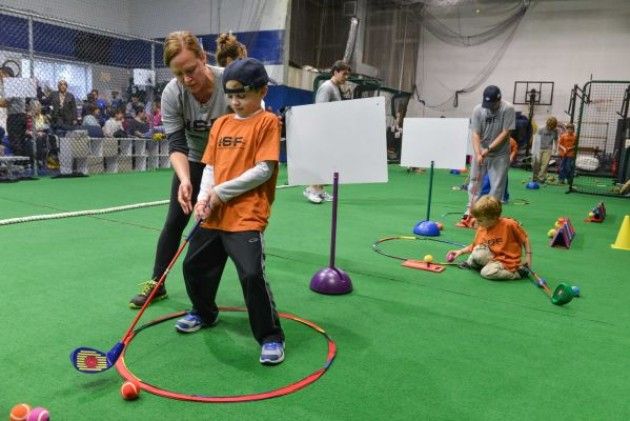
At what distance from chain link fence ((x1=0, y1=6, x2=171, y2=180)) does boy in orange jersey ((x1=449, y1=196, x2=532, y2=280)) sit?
8143 mm

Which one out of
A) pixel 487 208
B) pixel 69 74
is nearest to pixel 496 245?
pixel 487 208

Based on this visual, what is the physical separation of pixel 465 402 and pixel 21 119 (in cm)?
970

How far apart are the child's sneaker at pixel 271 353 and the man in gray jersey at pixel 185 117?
2.93 ft

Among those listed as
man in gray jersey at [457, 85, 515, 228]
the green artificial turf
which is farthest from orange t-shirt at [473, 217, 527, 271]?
man in gray jersey at [457, 85, 515, 228]

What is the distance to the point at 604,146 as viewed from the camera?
17.2 m

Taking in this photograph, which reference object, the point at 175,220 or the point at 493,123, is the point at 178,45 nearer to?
the point at 175,220

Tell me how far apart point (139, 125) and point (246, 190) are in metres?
10.7

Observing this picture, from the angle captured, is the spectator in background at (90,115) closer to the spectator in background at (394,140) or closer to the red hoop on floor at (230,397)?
the spectator in background at (394,140)

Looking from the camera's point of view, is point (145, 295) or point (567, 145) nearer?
point (145, 295)

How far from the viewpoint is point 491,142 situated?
6.12 m

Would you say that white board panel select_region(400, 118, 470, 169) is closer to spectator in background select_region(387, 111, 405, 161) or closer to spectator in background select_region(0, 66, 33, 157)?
spectator in background select_region(0, 66, 33, 157)

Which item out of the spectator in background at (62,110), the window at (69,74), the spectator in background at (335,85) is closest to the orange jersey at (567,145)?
the spectator in background at (335,85)

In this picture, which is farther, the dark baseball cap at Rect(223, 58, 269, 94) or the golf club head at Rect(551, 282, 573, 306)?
the golf club head at Rect(551, 282, 573, 306)

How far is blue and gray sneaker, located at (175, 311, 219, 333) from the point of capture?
287 centimetres
